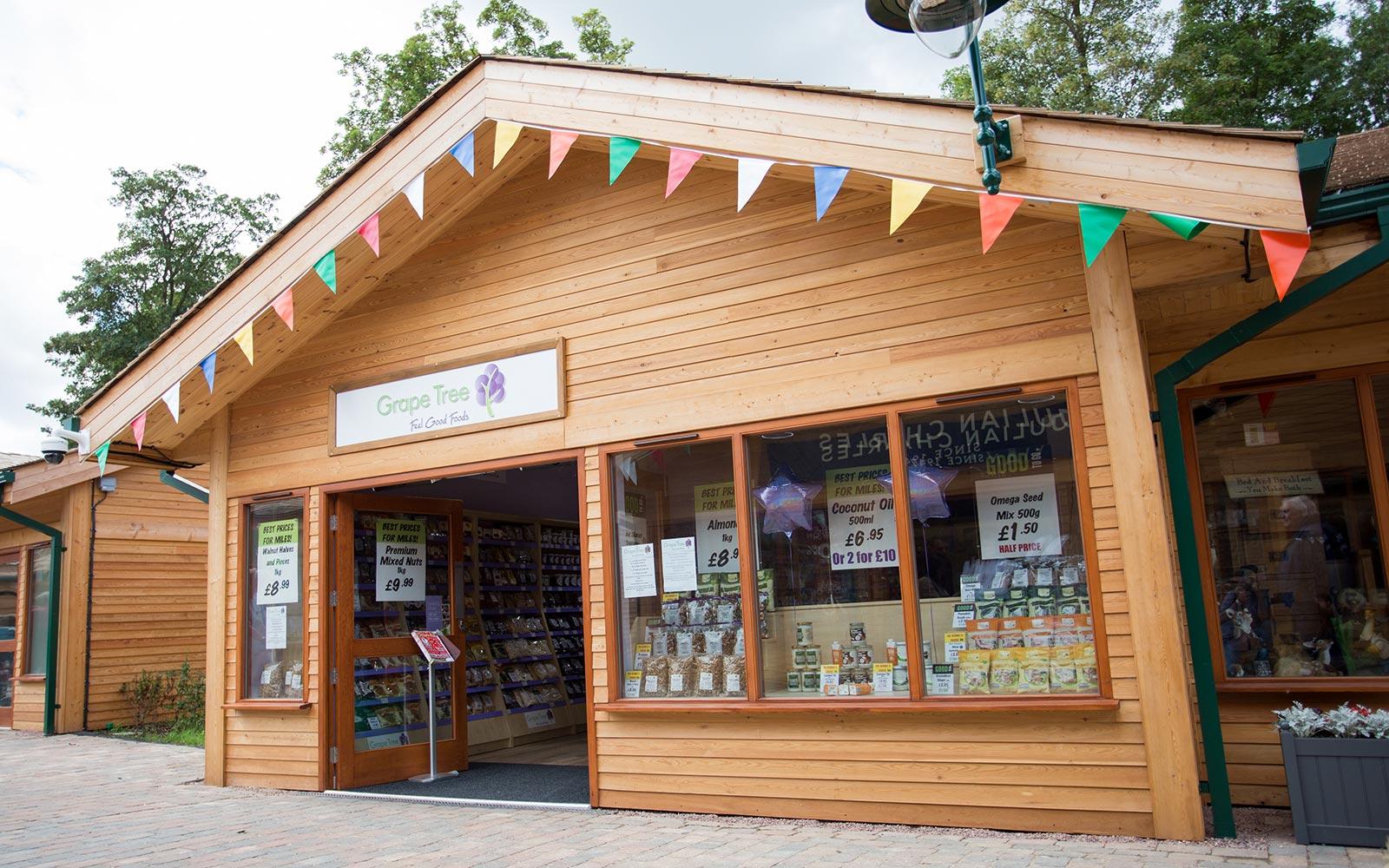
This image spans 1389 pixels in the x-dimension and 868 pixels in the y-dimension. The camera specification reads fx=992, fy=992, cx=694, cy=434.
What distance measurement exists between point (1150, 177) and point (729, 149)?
2161 mm

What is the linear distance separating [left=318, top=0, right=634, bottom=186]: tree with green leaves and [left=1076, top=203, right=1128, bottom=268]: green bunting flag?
1950cm

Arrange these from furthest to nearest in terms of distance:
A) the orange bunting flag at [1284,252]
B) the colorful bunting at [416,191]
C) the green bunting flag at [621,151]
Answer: the colorful bunting at [416,191]
the green bunting flag at [621,151]
the orange bunting flag at [1284,252]

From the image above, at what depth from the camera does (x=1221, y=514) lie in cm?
595

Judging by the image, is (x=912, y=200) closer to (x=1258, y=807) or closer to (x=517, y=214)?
(x=517, y=214)

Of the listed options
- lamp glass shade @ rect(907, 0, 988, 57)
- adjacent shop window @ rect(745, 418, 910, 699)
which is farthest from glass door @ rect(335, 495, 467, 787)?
lamp glass shade @ rect(907, 0, 988, 57)

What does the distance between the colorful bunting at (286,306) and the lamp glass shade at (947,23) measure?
4.81m

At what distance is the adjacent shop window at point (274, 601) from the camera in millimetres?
7918

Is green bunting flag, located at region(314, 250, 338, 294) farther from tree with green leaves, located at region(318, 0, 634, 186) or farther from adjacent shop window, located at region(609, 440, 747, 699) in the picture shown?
tree with green leaves, located at region(318, 0, 634, 186)

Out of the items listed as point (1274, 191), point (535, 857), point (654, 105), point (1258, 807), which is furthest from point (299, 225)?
point (1258, 807)

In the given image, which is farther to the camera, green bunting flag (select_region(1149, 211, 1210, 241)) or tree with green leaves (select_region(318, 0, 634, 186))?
tree with green leaves (select_region(318, 0, 634, 186))

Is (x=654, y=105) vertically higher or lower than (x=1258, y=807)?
higher

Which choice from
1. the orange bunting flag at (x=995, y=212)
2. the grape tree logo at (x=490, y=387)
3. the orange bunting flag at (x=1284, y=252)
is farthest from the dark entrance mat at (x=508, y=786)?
the orange bunting flag at (x=1284, y=252)

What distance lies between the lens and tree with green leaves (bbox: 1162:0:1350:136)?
64.0 feet

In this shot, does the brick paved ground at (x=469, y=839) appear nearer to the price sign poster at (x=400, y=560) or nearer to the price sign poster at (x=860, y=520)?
the price sign poster at (x=860, y=520)
